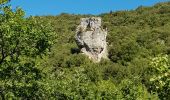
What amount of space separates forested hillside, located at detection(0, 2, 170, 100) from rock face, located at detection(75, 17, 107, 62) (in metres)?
2.06

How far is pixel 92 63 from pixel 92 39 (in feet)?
25.1

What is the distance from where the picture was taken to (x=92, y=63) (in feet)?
328

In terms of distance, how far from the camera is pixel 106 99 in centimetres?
4981

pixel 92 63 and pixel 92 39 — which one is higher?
pixel 92 39

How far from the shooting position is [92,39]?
106 meters

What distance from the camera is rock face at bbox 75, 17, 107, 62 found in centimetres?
10556

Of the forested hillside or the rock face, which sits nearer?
the forested hillside

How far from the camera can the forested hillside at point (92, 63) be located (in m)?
27.0

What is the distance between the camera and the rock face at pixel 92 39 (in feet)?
346

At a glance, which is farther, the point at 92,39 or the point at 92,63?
the point at 92,39

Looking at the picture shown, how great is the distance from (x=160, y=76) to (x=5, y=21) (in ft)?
43.1

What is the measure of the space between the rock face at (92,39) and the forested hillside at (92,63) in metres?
2.06

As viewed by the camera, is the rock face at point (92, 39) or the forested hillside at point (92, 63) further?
the rock face at point (92, 39)

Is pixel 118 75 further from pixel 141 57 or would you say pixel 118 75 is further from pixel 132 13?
pixel 132 13
